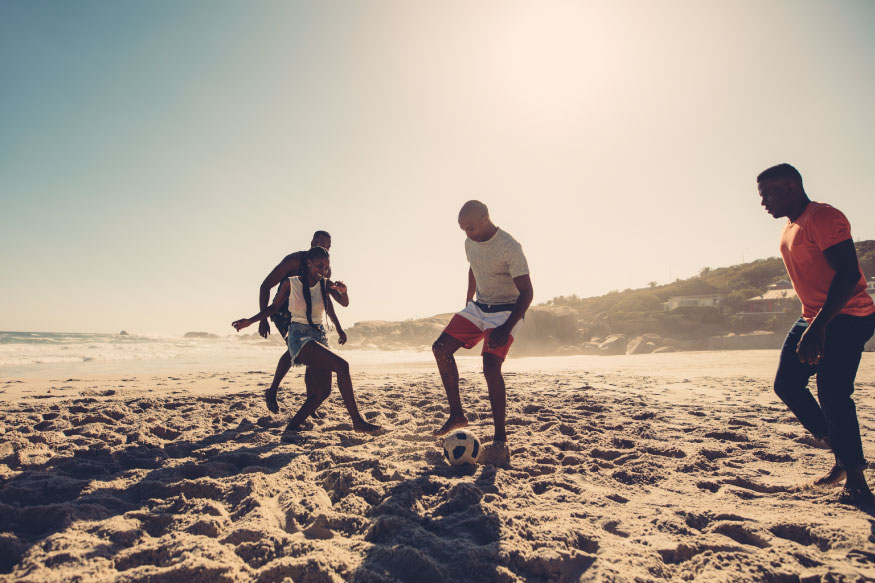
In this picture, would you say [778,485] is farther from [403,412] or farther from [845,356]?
[403,412]

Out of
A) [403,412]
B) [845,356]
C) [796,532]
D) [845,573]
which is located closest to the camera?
[845,573]

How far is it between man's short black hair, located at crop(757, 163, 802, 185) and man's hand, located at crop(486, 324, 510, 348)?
2060mm

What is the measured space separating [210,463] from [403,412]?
2.48 metres

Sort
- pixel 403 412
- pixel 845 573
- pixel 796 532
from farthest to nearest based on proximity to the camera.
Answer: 1. pixel 403 412
2. pixel 796 532
3. pixel 845 573

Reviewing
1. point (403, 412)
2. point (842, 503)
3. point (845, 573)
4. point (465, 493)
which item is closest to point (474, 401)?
point (403, 412)

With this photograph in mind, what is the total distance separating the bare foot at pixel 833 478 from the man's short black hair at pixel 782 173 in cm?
177

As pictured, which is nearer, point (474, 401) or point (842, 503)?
point (842, 503)

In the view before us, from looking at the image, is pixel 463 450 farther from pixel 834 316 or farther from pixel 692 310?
pixel 692 310

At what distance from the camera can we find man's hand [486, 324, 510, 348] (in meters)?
3.59

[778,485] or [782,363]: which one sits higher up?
[782,363]

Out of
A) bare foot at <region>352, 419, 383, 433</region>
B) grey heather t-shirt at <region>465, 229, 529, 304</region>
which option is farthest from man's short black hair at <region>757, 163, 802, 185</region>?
bare foot at <region>352, 419, 383, 433</region>

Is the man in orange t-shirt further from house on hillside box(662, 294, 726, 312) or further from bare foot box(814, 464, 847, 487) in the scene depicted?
house on hillside box(662, 294, 726, 312)

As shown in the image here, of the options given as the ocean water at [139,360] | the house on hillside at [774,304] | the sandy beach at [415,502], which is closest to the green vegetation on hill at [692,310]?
the house on hillside at [774,304]

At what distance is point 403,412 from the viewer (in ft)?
17.3
